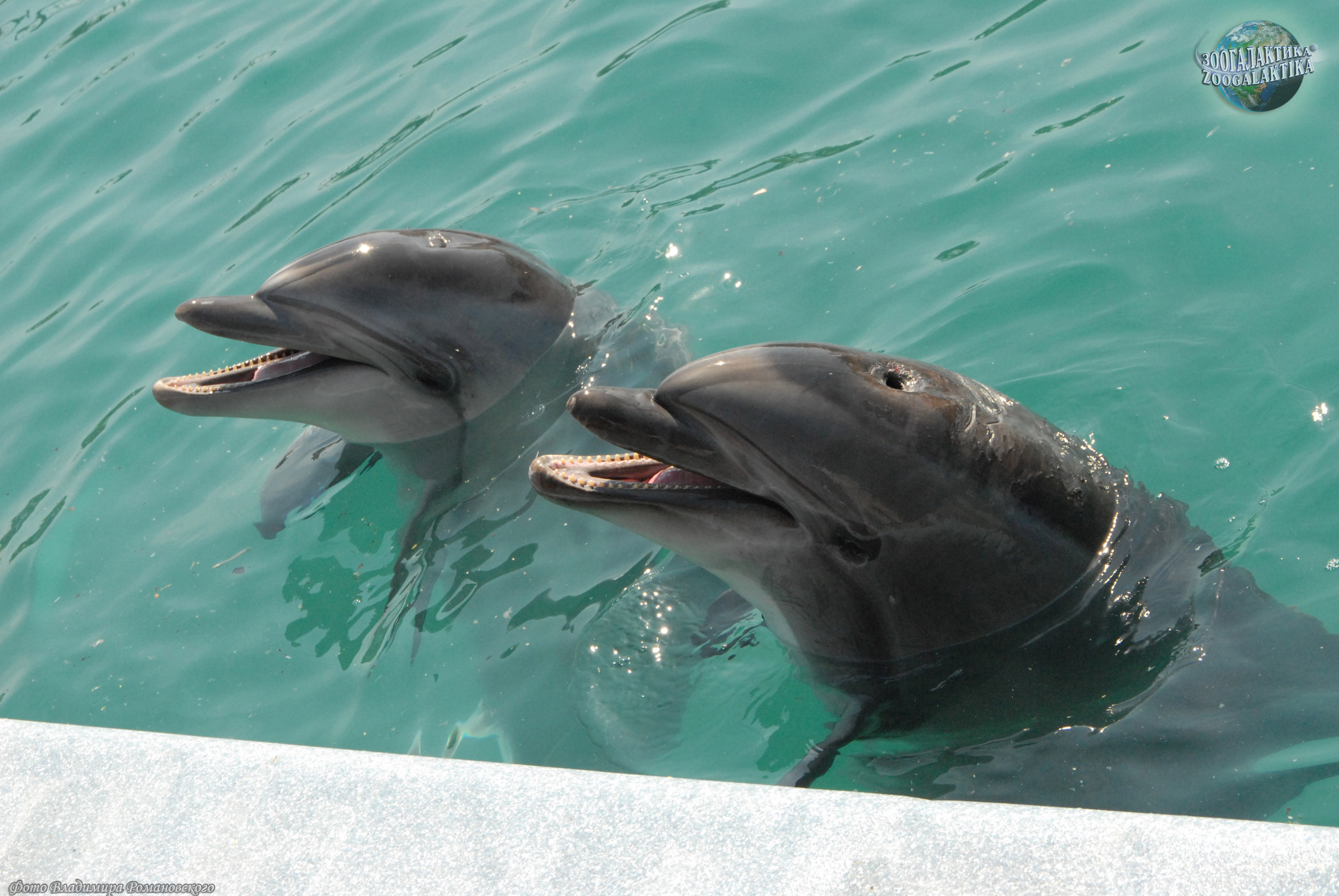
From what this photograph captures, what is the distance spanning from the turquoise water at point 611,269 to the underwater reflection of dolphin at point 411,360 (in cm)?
30

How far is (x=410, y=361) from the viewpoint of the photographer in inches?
232

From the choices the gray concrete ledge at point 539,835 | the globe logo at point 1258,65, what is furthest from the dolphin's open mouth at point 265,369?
the globe logo at point 1258,65

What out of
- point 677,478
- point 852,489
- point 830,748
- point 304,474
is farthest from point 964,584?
point 304,474

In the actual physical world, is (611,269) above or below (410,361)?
below

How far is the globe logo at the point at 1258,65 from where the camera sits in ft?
23.2

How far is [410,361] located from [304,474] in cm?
127

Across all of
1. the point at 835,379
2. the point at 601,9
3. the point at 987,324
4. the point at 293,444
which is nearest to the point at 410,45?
the point at 601,9

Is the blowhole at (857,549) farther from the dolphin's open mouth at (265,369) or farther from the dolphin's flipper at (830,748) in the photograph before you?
the dolphin's open mouth at (265,369)

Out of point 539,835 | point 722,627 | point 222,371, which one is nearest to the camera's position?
point 539,835

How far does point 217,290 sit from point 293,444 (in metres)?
2.05

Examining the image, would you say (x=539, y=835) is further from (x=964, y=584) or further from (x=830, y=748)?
(x=964, y=584)

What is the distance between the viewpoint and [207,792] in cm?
320

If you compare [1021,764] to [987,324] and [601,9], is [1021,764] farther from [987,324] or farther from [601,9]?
[601,9]

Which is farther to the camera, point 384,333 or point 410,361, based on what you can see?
point 410,361
